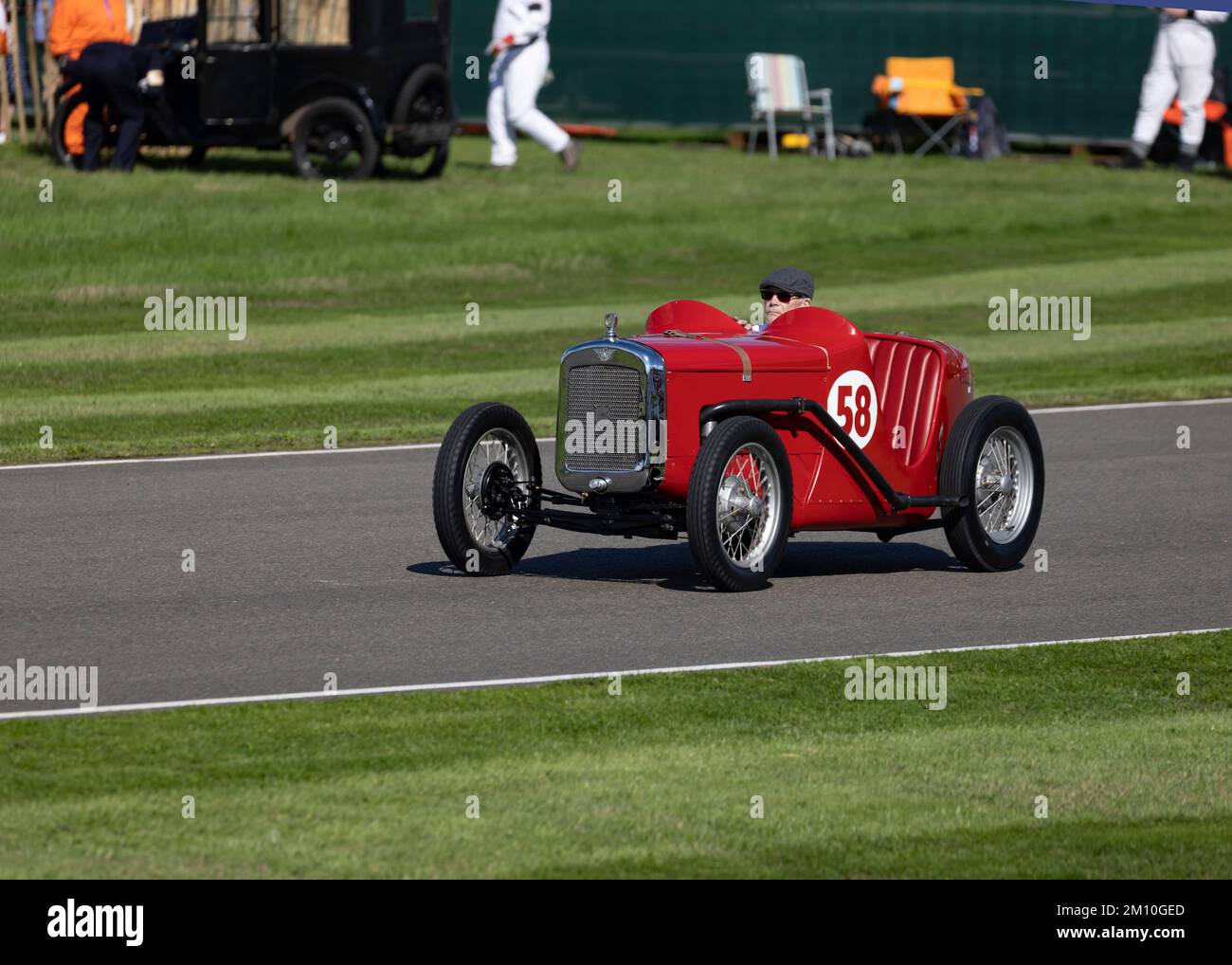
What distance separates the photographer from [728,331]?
36.5 feet

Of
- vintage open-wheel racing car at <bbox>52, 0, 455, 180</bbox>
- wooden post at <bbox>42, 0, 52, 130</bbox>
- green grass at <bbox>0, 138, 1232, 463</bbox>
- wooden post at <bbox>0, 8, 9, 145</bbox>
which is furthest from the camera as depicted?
wooden post at <bbox>42, 0, 52, 130</bbox>

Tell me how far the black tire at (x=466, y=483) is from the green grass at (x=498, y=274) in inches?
193

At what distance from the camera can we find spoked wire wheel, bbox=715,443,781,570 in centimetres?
1034

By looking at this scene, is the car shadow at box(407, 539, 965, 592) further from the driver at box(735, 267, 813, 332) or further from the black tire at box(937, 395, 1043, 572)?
the driver at box(735, 267, 813, 332)

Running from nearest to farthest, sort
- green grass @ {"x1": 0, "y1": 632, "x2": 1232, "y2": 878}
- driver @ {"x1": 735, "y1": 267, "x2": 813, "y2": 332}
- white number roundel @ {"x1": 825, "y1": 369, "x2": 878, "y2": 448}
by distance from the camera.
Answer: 1. green grass @ {"x1": 0, "y1": 632, "x2": 1232, "y2": 878}
2. white number roundel @ {"x1": 825, "y1": 369, "x2": 878, "y2": 448}
3. driver @ {"x1": 735, "y1": 267, "x2": 813, "y2": 332}

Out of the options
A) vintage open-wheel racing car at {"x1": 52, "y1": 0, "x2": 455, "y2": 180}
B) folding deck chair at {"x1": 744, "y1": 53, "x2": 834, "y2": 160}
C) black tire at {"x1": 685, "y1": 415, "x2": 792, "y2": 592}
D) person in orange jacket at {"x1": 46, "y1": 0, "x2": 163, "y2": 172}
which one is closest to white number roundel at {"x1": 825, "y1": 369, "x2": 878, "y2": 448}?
black tire at {"x1": 685, "y1": 415, "x2": 792, "y2": 592}

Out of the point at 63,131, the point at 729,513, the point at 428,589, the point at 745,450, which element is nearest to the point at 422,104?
the point at 63,131

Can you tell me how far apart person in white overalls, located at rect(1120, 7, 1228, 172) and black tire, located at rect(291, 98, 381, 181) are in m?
11.2

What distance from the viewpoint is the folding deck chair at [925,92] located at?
34.6m

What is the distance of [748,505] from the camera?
10.4m

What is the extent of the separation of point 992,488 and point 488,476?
8.66 feet

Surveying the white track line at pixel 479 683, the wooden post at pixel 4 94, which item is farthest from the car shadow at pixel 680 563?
the wooden post at pixel 4 94

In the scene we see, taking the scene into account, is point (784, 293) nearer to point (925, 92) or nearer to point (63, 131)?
point (63, 131)
